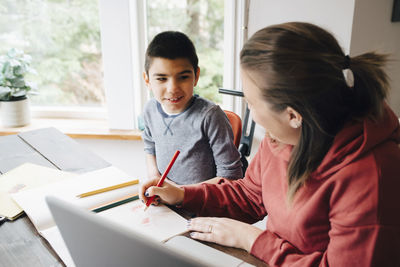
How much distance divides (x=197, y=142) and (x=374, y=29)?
1099 millimetres

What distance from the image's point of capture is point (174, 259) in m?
0.38

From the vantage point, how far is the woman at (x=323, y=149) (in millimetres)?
581

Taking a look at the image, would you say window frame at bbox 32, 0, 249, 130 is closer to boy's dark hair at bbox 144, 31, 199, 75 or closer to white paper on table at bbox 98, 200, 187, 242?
boy's dark hair at bbox 144, 31, 199, 75

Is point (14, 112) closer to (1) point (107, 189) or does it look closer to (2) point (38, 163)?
(2) point (38, 163)

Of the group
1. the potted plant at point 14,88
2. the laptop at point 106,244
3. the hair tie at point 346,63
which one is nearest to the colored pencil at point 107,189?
the laptop at point 106,244

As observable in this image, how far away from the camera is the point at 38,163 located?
3.93ft

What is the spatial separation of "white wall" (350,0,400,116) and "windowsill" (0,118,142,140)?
4.41ft

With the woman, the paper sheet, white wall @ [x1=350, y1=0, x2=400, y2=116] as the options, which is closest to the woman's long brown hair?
the woman

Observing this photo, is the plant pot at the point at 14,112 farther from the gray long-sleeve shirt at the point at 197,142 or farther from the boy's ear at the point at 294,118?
the boy's ear at the point at 294,118

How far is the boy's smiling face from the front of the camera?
1.24 m

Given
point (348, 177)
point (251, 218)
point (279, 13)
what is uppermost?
point (279, 13)

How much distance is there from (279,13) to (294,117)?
1341mm

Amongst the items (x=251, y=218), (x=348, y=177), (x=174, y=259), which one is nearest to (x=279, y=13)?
(x=251, y=218)

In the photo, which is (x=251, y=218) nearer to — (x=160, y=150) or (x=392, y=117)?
(x=392, y=117)
